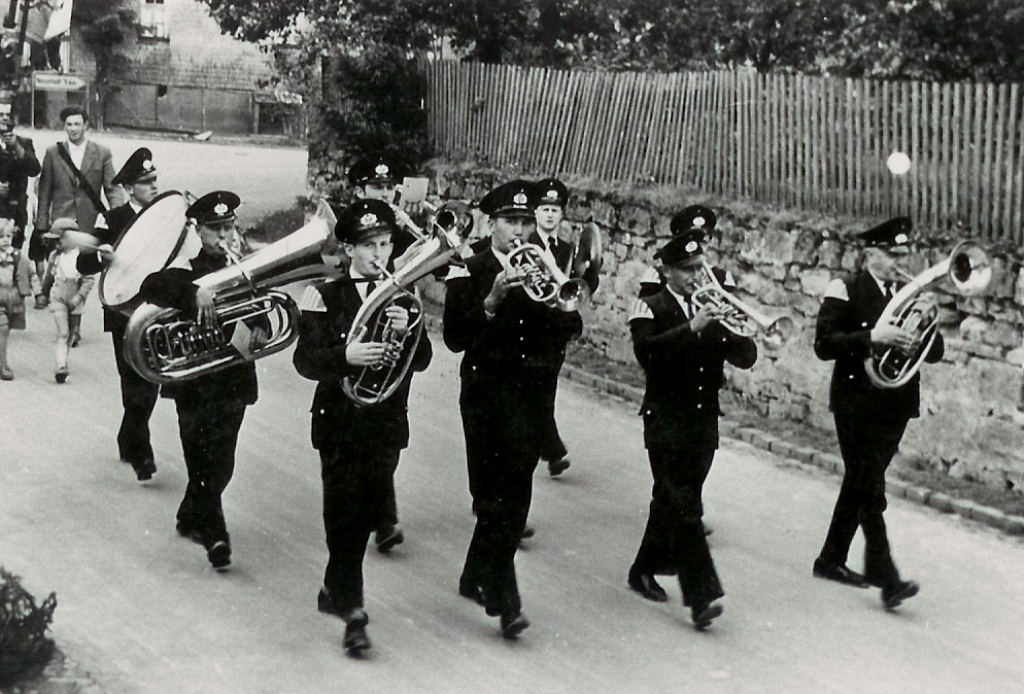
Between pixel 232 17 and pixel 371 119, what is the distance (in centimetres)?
461

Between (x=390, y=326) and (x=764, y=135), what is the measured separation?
634 cm

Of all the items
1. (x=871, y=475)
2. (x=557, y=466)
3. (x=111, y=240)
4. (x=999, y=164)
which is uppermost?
(x=999, y=164)

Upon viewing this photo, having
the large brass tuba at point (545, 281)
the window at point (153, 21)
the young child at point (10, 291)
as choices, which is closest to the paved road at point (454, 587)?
the young child at point (10, 291)

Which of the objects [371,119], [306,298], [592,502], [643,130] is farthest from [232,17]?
[306,298]

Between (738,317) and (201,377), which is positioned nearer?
(738,317)

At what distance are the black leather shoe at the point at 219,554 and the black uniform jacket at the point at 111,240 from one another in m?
1.66

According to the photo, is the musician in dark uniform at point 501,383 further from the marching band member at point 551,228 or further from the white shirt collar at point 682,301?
the white shirt collar at point 682,301

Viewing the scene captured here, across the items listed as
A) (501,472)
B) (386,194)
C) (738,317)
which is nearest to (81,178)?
(386,194)

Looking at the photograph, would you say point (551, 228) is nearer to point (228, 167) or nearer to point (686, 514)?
point (686, 514)

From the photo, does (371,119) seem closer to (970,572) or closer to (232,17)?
(232,17)

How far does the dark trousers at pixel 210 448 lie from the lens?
7.64m

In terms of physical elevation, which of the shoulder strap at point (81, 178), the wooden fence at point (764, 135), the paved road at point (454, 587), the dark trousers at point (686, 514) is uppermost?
the wooden fence at point (764, 135)

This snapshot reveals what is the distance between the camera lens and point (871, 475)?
744cm

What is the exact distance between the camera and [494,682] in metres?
6.33
